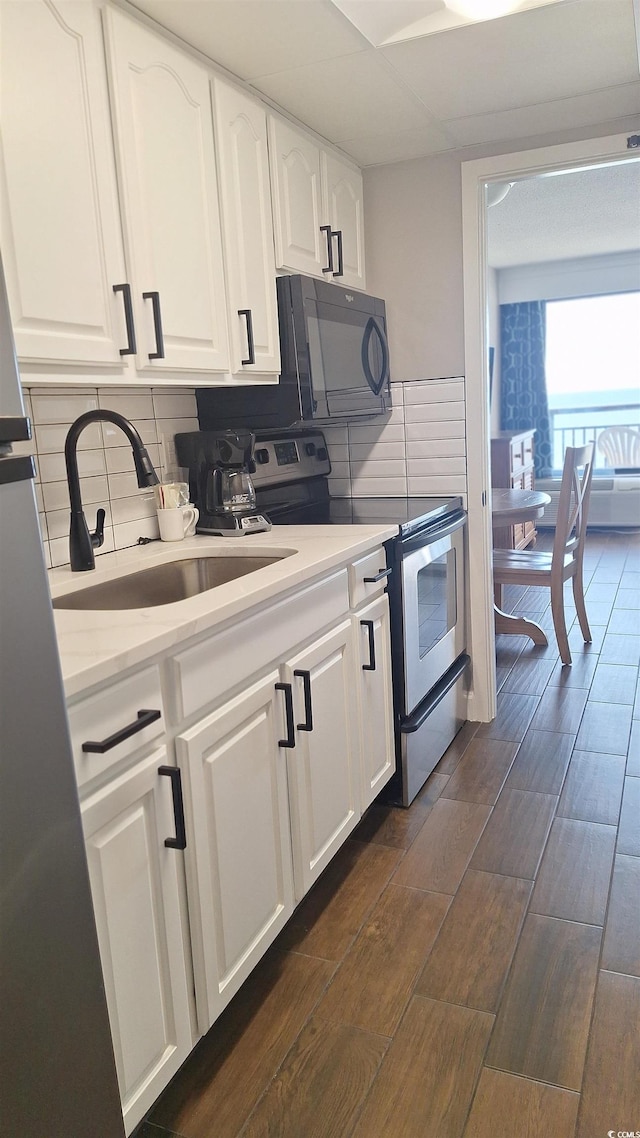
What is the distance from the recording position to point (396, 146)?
2773mm

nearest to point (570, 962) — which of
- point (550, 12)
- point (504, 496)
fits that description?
point (550, 12)

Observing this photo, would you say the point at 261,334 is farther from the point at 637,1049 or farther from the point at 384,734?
the point at 637,1049

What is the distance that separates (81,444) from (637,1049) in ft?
5.90

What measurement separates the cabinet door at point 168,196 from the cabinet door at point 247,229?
50mm

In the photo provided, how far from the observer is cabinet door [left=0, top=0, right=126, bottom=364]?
4.69ft

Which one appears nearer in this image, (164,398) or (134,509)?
(134,509)

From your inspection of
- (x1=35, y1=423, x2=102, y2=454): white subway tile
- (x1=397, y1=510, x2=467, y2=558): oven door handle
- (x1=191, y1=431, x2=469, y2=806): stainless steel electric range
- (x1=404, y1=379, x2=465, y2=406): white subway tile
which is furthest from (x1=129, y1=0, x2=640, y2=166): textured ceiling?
(x1=397, y1=510, x2=467, y2=558): oven door handle

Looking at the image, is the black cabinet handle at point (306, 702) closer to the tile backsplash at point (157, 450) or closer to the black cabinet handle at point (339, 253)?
the tile backsplash at point (157, 450)

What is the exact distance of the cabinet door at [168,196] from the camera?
5.66 ft

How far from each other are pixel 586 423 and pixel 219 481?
6.16m

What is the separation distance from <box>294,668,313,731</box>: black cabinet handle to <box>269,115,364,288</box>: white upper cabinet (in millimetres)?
1252

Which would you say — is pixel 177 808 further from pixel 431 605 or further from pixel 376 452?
pixel 376 452

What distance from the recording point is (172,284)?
1886mm

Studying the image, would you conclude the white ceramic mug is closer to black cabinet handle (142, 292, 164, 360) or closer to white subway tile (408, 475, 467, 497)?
black cabinet handle (142, 292, 164, 360)
